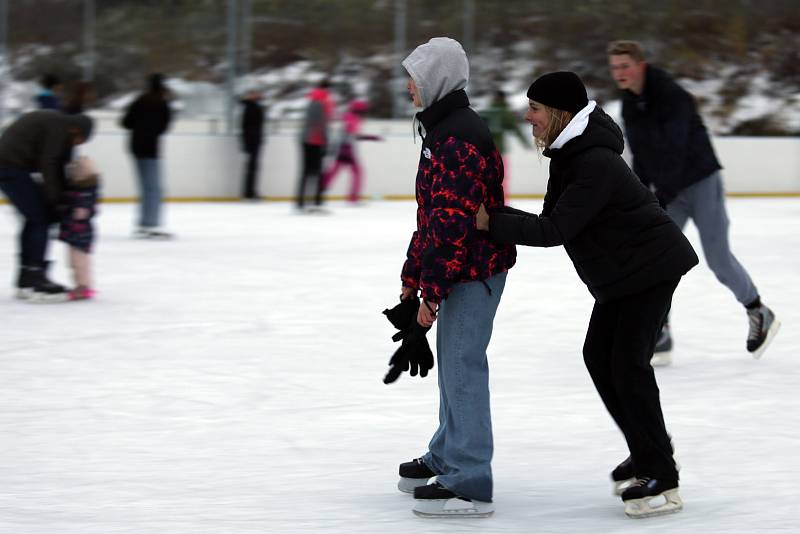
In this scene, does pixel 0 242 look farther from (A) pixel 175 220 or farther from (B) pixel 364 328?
(B) pixel 364 328

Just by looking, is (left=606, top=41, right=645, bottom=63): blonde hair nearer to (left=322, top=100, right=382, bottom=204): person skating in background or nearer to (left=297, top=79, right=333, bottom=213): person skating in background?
(left=297, top=79, right=333, bottom=213): person skating in background

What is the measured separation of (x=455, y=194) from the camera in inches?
139

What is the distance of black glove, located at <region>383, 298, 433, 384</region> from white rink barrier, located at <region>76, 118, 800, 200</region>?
12.1 m

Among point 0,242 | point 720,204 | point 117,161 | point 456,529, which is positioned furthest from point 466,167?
point 117,161

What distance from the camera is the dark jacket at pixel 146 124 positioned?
11.7 meters

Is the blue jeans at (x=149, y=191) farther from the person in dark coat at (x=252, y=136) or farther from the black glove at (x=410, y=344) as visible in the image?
the black glove at (x=410, y=344)

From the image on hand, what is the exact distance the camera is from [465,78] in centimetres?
367

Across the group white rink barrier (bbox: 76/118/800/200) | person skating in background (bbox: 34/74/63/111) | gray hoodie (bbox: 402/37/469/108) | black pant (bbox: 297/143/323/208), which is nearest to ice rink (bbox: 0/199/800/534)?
gray hoodie (bbox: 402/37/469/108)

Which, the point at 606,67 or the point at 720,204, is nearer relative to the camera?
the point at 720,204

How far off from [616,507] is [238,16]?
48.1ft

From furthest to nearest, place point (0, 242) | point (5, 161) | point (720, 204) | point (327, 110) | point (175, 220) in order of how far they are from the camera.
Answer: point (327, 110)
point (175, 220)
point (0, 242)
point (5, 161)
point (720, 204)

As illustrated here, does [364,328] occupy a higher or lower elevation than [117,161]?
higher

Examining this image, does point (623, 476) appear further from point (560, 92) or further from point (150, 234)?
point (150, 234)

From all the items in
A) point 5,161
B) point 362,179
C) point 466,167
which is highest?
point 466,167
